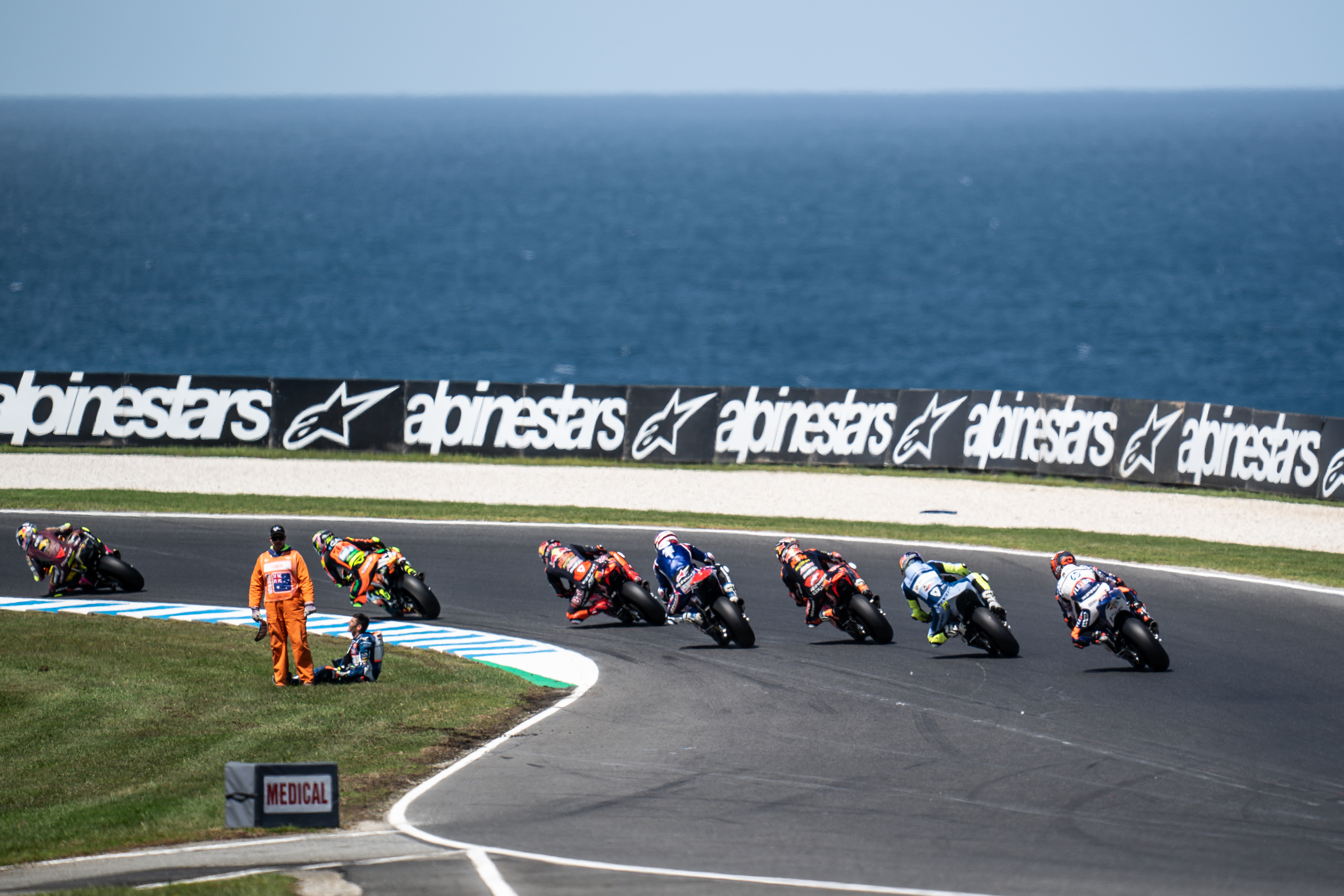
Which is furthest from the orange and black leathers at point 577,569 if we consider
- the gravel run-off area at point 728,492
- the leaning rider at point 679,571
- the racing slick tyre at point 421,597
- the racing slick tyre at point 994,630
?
the gravel run-off area at point 728,492

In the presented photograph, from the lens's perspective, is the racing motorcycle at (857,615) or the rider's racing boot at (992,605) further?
the racing motorcycle at (857,615)

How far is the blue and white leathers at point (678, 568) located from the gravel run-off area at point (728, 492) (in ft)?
32.7

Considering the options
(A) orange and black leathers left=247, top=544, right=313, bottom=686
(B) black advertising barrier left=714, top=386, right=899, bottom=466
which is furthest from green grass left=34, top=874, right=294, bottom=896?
(B) black advertising barrier left=714, top=386, right=899, bottom=466

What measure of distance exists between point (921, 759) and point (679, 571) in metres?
5.44

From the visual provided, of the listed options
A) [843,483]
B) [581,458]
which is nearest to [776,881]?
[843,483]

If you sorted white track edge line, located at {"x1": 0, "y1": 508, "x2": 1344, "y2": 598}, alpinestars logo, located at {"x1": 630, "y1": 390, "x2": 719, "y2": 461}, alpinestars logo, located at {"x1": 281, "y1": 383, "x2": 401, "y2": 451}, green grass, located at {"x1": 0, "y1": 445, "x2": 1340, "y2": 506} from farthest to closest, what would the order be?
alpinestars logo, located at {"x1": 281, "y1": 383, "x2": 401, "y2": 451}
alpinestars logo, located at {"x1": 630, "y1": 390, "x2": 719, "y2": 461}
green grass, located at {"x1": 0, "y1": 445, "x2": 1340, "y2": 506}
white track edge line, located at {"x1": 0, "y1": 508, "x2": 1344, "y2": 598}

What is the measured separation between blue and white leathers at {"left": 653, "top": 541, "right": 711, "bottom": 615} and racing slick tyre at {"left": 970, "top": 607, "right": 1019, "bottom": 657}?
3319 mm

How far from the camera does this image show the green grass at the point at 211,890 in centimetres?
1016

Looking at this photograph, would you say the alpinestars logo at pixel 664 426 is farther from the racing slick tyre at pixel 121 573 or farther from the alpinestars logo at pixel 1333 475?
the racing slick tyre at pixel 121 573

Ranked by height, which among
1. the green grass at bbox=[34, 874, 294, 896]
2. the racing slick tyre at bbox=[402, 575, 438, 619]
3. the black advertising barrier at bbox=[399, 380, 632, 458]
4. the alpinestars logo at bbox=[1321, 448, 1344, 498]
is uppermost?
the alpinestars logo at bbox=[1321, 448, 1344, 498]

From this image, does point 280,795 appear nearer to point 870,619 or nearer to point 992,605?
point 870,619

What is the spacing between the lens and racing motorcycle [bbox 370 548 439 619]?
795 inches

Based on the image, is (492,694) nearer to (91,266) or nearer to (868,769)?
(868,769)

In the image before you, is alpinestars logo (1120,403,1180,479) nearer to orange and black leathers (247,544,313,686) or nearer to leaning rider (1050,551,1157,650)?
leaning rider (1050,551,1157,650)
